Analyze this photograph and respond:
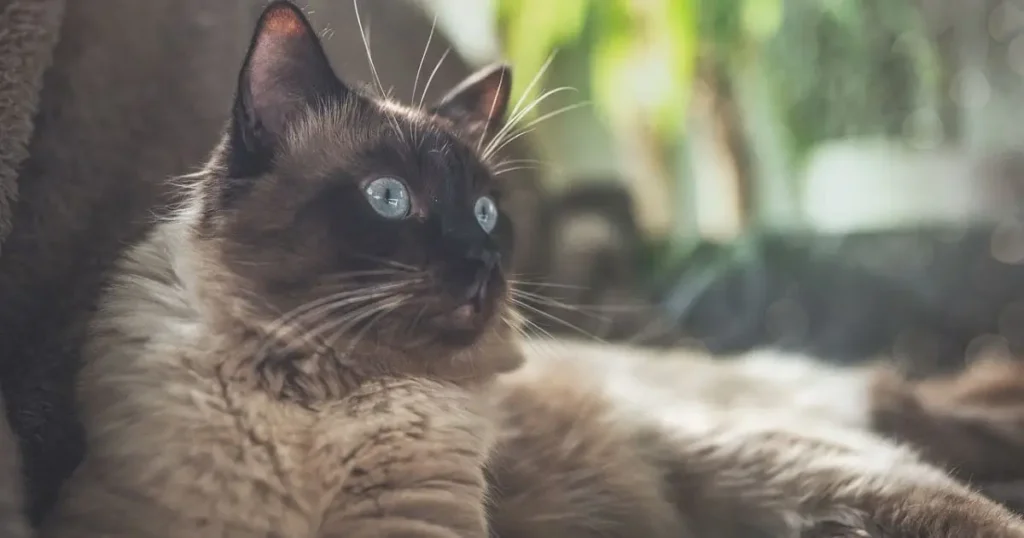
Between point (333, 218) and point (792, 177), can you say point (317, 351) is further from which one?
point (792, 177)

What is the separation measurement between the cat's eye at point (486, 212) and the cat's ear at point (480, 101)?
14 cm

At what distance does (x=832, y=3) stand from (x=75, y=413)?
175cm

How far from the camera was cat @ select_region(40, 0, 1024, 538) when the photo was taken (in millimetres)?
834

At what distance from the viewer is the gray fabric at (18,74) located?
894 millimetres

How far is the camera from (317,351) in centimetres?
90

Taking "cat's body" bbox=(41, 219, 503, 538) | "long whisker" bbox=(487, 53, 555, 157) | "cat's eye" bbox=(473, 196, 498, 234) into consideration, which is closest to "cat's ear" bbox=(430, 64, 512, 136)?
"long whisker" bbox=(487, 53, 555, 157)

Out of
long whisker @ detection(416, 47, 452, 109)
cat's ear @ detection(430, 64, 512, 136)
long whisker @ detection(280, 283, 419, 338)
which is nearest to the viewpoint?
long whisker @ detection(280, 283, 419, 338)

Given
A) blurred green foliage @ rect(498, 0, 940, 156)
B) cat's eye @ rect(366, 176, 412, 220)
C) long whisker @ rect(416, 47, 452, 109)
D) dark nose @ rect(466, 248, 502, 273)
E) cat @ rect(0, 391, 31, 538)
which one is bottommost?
cat @ rect(0, 391, 31, 538)

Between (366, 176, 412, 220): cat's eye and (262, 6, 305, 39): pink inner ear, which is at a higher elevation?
(262, 6, 305, 39): pink inner ear

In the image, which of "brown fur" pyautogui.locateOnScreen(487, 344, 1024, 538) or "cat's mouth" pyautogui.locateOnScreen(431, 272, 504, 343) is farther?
"brown fur" pyautogui.locateOnScreen(487, 344, 1024, 538)

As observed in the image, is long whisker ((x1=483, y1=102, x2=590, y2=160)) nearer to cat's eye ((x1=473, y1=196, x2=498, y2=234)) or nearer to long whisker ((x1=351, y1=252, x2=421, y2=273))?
cat's eye ((x1=473, y1=196, x2=498, y2=234))

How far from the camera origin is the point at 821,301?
200 cm

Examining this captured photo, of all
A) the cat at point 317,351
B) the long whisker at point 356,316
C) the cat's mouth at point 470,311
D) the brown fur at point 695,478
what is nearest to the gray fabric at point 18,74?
the cat at point 317,351

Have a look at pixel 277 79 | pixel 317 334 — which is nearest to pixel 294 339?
pixel 317 334
